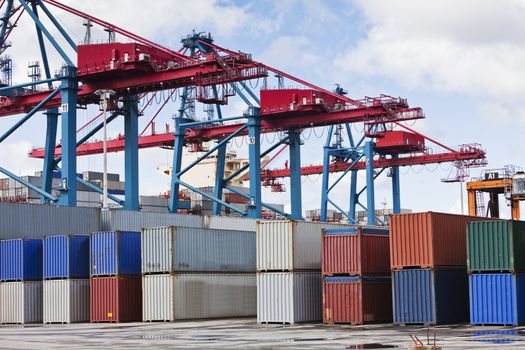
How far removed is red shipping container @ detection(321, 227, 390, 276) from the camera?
37.6 m

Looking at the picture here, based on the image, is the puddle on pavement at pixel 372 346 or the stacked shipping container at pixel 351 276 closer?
the puddle on pavement at pixel 372 346

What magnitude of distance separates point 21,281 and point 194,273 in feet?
32.2

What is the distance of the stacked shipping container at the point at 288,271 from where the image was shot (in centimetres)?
3869

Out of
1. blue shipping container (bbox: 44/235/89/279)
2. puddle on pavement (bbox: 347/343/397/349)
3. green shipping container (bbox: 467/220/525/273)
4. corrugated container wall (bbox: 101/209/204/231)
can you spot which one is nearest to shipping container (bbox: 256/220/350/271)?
green shipping container (bbox: 467/220/525/273)

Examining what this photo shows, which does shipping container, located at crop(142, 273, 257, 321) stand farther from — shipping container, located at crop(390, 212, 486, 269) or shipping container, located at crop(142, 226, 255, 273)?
shipping container, located at crop(390, 212, 486, 269)

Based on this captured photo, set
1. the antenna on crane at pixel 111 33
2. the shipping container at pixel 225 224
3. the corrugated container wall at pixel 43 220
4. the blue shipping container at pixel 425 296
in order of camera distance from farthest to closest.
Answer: the antenna on crane at pixel 111 33
the shipping container at pixel 225 224
the corrugated container wall at pixel 43 220
the blue shipping container at pixel 425 296

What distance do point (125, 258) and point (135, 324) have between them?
3550mm

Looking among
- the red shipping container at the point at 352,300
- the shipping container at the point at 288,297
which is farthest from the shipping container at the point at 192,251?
the red shipping container at the point at 352,300

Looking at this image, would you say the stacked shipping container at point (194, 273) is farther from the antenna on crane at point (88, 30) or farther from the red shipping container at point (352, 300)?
the antenna on crane at point (88, 30)

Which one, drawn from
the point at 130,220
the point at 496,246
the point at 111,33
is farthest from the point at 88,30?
the point at 496,246

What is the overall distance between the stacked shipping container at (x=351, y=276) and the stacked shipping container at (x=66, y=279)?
13370mm

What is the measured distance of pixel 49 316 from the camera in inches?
1789

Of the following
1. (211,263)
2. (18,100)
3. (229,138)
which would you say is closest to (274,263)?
(211,263)

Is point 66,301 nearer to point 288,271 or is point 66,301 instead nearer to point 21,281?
point 21,281
